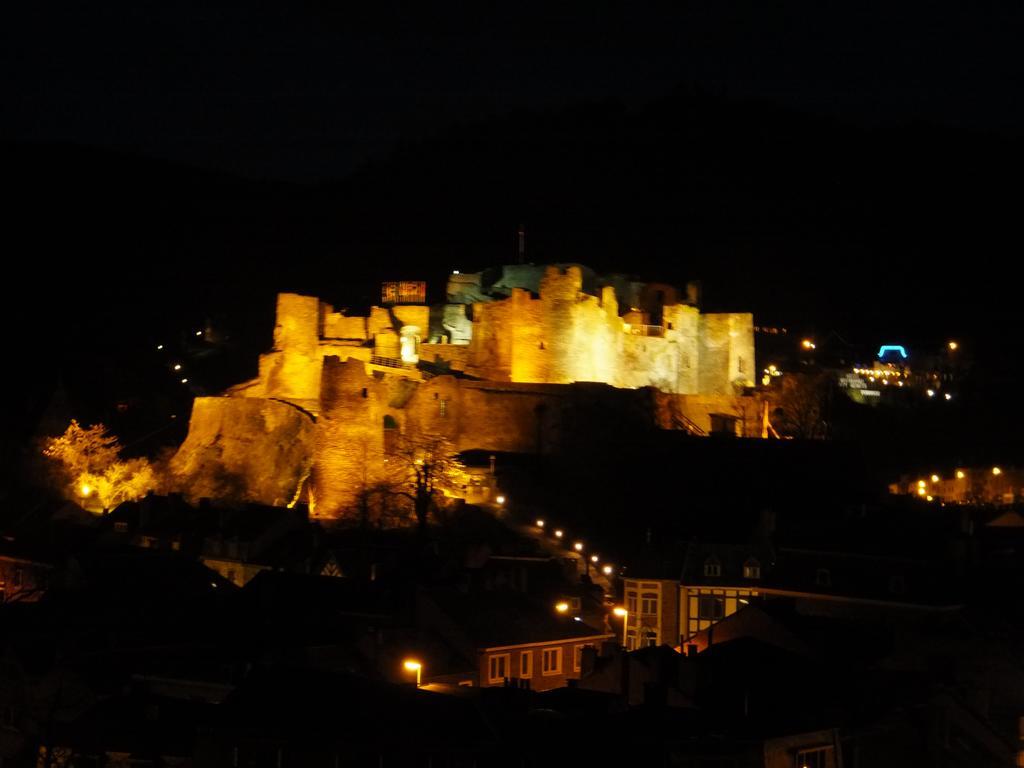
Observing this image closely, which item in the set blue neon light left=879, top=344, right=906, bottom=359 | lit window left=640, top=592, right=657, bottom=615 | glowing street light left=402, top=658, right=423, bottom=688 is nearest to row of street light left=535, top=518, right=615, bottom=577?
lit window left=640, top=592, right=657, bottom=615

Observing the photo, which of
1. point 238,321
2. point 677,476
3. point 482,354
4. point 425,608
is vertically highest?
point 238,321

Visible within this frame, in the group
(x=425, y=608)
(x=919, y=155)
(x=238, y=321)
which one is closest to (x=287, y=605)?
(x=425, y=608)

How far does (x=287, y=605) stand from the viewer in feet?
116

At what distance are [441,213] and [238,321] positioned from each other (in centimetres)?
4787

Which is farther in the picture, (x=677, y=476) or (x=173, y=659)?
(x=677, y=476)

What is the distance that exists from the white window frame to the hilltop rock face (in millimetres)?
24307

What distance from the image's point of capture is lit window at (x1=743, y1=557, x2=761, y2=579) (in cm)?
3844

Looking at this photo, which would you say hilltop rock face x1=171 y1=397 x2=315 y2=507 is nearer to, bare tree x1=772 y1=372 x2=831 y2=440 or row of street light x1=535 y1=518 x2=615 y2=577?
row of street light x1=535 y1=518 x2=615 y2=577

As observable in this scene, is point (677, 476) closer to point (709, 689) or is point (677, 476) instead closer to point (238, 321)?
point (709, 689)

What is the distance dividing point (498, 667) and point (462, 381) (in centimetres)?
2632

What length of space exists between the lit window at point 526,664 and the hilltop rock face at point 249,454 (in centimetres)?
2464

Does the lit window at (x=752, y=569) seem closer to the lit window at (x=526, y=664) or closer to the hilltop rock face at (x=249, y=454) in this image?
the lit window at (x=526, y=664)

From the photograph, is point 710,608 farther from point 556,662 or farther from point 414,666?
point 414,666

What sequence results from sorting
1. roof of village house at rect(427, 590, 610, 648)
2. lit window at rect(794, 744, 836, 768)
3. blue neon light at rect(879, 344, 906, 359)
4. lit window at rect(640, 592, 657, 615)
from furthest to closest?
blue neon light at rect(879, 344, 906, 359) → lit window at rect(640, 592, 657, 615) → roof of village house at rect(427, 590, 610, 648) → lit window at rect(794, 744, 836, 768)
